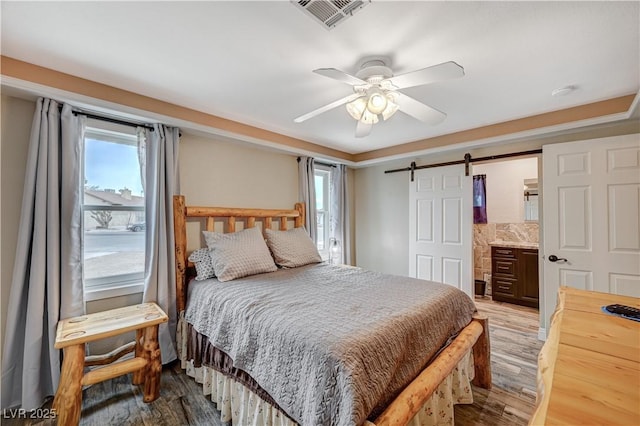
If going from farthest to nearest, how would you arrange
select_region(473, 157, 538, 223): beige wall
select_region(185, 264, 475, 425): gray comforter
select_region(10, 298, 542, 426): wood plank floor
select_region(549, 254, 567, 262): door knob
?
select_region(473, 157, 538, 223): beige wall
select_region(549, 254, 567, 262): door knob
select_region(10, 298, 542, 426): wood plank floor
select_region(185, 264, 475, 425): gray comforter

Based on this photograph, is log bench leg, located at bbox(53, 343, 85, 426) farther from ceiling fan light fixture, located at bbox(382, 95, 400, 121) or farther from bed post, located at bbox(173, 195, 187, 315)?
ceiling fan light fixture, located at bbox(382, 95, 400, 121)

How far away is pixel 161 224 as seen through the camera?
235cm

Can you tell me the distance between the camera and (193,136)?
275 centimetres

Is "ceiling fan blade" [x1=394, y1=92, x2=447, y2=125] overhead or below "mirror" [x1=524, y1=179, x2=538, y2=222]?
overhead

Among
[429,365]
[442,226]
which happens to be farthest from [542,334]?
[429,365]

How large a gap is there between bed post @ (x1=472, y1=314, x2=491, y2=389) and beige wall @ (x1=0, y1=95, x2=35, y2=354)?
3.38m

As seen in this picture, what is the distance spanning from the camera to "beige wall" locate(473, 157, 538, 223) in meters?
4.43

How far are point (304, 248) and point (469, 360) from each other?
5.96 feet

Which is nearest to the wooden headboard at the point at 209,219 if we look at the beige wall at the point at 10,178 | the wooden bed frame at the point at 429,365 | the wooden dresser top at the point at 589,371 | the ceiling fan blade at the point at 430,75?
the wooden bed frame at the point at 429,365

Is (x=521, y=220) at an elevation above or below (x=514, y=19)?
below

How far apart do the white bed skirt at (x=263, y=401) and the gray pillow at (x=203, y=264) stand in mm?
730

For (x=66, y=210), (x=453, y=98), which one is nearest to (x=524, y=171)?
(x=453, y=98)

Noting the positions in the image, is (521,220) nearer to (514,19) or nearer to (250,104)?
(514,19)

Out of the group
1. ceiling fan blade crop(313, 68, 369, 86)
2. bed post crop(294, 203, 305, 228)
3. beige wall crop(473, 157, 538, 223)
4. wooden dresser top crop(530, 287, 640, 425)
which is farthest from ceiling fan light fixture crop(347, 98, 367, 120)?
beige wall crop(473, 157, 538, 223)
